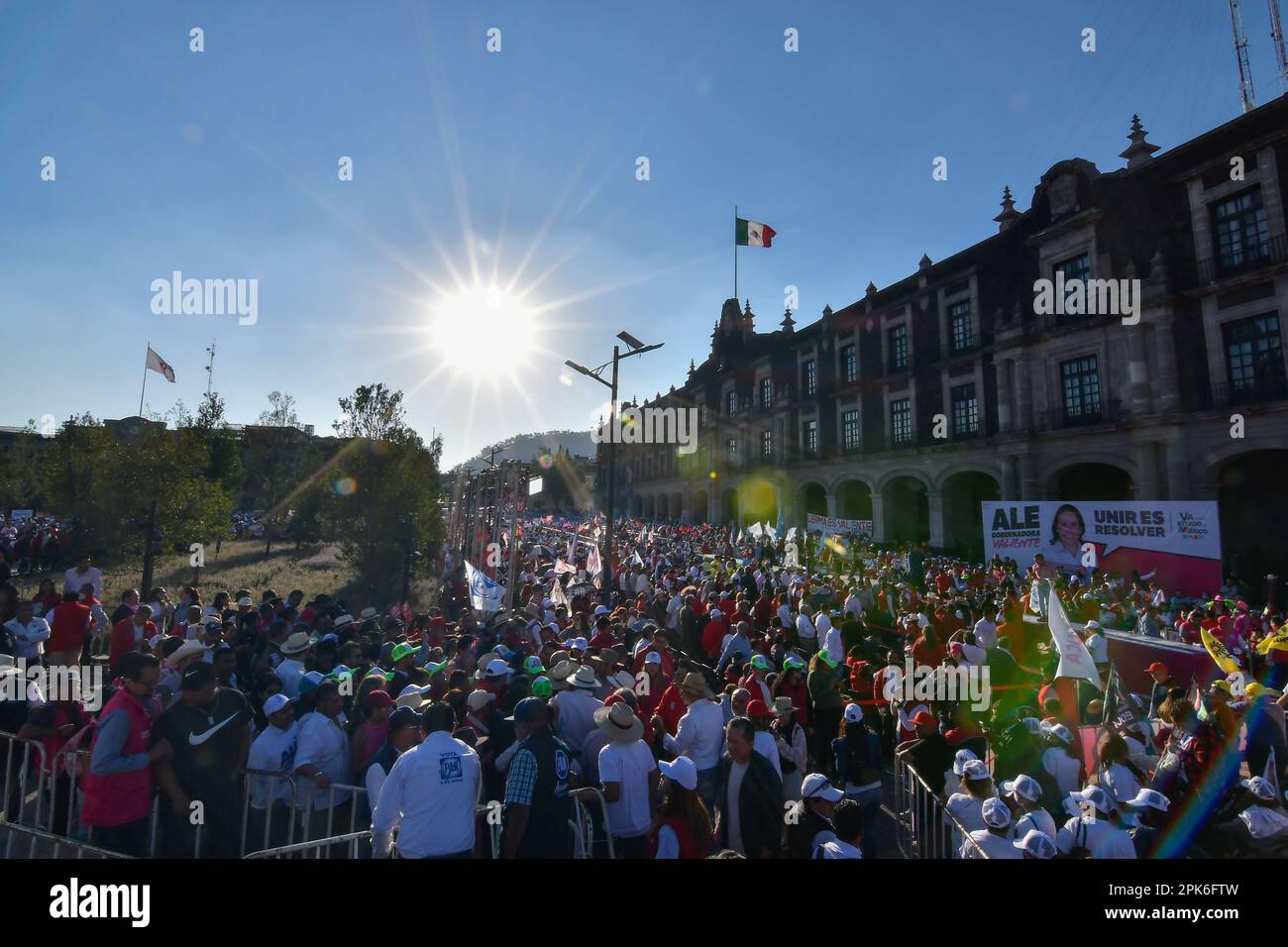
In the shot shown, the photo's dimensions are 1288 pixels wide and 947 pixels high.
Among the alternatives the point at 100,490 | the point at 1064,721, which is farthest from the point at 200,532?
the point at 1064,721

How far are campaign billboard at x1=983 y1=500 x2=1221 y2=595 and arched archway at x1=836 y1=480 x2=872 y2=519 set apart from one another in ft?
57.5

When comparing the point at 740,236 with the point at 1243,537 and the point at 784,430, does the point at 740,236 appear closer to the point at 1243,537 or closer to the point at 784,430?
the point at 784,430

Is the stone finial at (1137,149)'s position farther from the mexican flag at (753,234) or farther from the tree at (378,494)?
the tree at (378,494)

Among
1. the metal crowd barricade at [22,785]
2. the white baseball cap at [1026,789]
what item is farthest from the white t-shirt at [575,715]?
the metal crowd barricade at [22,785]

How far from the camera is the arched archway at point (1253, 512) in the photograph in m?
18.6

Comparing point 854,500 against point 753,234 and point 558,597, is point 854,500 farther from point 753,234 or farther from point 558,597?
point 558,597

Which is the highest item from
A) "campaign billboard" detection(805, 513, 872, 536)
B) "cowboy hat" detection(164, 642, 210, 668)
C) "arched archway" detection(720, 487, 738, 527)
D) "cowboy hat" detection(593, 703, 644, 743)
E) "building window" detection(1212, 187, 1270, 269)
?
"building window" detection(1212, 187, 1270, 269)

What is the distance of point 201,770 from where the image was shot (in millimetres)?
4285

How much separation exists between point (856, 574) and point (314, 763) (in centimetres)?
1496

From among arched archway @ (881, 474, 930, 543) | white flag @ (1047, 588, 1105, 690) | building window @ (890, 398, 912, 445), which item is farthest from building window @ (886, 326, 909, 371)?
white flag @ (1047, 588, 1105, 690)

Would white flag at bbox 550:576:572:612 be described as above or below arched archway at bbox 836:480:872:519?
below

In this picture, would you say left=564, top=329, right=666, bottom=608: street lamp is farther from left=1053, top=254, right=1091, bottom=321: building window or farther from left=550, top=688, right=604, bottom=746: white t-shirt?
left=1053, top=254, right=1091, bottom=321: building window

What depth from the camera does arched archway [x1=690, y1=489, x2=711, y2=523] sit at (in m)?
52.4

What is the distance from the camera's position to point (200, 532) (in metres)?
21.1
